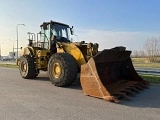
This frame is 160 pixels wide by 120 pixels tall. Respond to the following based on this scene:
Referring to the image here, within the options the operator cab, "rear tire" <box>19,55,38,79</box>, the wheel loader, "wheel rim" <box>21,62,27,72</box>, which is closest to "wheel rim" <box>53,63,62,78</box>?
the wheel loader

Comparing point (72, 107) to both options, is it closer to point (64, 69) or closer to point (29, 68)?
point (64, 69)

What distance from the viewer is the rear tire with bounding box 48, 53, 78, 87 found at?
8.29 m

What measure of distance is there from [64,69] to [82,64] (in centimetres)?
76

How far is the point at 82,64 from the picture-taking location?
852 centimetres

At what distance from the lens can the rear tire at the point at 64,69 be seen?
829 centimetres

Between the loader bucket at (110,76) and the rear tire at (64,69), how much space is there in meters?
1.15

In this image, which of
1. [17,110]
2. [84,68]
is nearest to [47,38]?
[84,68]

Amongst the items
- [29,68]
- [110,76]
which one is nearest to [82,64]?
[110,76]

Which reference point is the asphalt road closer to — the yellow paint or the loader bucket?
the loader bucket

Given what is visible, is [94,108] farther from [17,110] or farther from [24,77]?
[24,77]

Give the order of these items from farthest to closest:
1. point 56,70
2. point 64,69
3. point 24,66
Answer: point 24,66 < point 56,70 < point 64,69

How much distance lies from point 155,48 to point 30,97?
2143 inches

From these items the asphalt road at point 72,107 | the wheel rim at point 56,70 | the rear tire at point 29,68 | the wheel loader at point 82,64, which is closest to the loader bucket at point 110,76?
the wheel loader at point 82,64

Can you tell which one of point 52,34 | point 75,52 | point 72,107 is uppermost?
point 52,34
